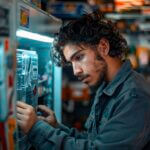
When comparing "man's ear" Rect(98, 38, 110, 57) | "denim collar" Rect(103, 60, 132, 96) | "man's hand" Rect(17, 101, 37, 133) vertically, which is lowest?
"man's hand" Rect(17, 101, 37, 133)

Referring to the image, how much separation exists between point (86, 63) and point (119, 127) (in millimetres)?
484

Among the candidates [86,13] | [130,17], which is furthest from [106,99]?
[130,17]

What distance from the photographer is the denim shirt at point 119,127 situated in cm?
219

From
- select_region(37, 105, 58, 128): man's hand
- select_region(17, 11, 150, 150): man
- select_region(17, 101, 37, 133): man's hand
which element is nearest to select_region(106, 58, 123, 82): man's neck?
select_region(17, 11, 150, 150): man

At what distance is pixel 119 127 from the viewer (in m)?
2.19

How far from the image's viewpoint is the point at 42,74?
300 cm

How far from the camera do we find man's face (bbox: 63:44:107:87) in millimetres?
2441

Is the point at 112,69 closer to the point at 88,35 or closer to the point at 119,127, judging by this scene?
the point at 88,35

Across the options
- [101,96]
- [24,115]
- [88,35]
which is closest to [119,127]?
[101,96]

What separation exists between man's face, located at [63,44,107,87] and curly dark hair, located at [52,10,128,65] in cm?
5

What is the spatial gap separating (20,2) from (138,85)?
899mm

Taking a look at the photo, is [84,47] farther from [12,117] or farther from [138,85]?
[12,117]

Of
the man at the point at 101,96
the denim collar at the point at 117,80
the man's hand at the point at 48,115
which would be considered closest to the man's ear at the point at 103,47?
the man at the point at 101,96

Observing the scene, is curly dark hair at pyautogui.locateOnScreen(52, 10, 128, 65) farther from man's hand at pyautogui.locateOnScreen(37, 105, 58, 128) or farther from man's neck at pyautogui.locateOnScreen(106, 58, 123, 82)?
man's hand at pyautogui.locateOnScreen(37, 105, 58, 128)
